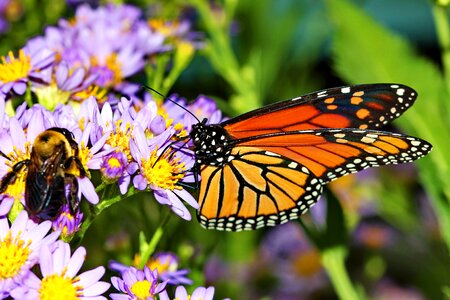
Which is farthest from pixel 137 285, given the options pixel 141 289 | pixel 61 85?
pixel 61 85

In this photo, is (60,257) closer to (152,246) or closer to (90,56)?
(152,246)

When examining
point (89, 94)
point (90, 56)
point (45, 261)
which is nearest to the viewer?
point (45, 261)

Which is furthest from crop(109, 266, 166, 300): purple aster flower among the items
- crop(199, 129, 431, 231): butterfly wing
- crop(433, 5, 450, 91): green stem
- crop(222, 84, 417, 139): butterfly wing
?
crop(433, 5, 450, 91): green stem

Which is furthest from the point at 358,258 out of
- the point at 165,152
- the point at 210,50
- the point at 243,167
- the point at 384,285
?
the point at 165,152

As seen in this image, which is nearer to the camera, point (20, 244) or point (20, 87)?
point (20, 244)

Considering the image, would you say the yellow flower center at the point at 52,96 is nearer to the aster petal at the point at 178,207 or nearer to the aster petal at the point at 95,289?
the aster petal at the point at 178,207

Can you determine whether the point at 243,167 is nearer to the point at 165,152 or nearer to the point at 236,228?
the point at 236,228

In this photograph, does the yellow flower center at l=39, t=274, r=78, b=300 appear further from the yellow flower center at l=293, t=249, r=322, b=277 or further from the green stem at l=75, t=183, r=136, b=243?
the yellow flower center at l=293, t=249, r=322, b=277
